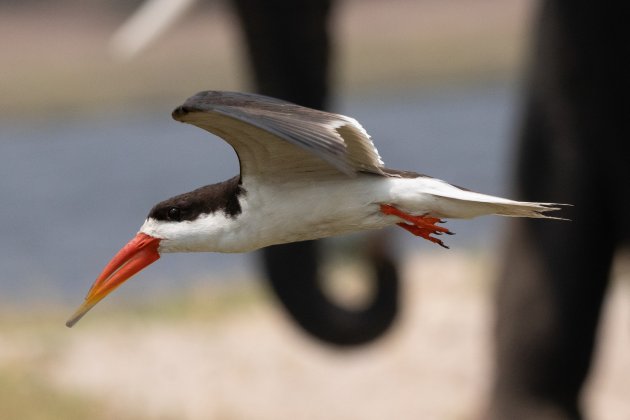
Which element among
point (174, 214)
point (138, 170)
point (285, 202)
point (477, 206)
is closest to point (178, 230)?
point (174, 214)

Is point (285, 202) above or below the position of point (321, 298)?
above

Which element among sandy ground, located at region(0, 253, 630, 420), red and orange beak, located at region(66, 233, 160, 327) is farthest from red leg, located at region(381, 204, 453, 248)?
sandy ground, located at region(0, 253, 630, 420)

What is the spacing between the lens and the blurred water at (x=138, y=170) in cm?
1009

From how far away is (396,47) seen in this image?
16984 millimetres

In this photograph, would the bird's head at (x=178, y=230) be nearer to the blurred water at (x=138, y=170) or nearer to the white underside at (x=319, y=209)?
the white underside at (x=319, y=209)

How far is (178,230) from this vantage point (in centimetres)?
A: 273

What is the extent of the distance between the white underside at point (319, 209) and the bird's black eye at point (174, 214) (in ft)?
0.04

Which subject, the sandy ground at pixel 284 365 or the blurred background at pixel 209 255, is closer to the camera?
the sandy ground at pixel 284 365

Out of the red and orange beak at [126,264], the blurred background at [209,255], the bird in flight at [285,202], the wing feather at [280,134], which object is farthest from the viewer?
the blurred background at [209,255]

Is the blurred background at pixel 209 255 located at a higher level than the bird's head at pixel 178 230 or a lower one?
lower

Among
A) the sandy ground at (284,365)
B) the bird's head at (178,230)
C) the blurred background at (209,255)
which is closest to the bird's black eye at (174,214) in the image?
the bird's head at (178,230)

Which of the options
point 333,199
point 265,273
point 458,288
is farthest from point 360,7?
point 333,199

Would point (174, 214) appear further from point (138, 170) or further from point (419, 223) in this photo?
point (138, 170)

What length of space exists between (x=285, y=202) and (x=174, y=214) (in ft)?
0.68
